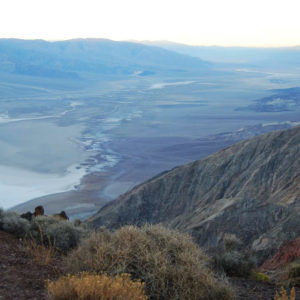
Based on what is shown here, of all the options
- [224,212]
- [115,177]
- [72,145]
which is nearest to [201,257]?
[224,212]

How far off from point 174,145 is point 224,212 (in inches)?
1915

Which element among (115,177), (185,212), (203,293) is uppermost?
(203,293)

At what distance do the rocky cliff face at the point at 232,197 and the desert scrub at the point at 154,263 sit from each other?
319 inches

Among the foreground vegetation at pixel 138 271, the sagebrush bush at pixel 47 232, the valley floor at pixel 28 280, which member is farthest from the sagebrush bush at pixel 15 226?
the foreground vegetation at pixel 138 271

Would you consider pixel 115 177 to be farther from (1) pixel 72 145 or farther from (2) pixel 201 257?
→ (2) pixel 201 257

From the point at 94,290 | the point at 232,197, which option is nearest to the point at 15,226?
the point at 94,290

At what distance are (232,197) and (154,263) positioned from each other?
16.4 m

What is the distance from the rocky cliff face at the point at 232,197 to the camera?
53.7 feet

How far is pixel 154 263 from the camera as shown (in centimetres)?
579

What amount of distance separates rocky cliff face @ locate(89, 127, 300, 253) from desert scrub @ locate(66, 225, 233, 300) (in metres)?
8.10

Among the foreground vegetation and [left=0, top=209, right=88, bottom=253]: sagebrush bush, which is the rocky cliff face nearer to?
[left=0, top=209, right=88, bottom=253]: sagebrush bush

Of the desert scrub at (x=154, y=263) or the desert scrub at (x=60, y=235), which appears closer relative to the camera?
the desert scrub at (x=154, y=263)

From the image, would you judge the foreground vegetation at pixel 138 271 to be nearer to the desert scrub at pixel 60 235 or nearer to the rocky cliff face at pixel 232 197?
the desert scrub at pixel 60 235

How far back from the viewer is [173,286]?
552 cm
